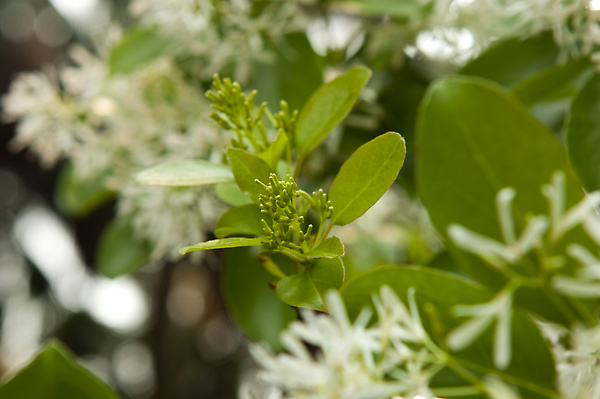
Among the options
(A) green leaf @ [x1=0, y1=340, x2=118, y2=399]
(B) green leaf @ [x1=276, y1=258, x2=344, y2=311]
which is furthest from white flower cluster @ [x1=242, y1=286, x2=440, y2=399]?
(A) green leaf @ [x1=0, y1=340, x2=118, y2=399]

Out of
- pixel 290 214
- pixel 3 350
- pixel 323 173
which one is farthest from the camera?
pixel 3 350

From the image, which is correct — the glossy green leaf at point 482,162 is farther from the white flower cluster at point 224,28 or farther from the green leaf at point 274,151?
the white flower cluster at point 224,28

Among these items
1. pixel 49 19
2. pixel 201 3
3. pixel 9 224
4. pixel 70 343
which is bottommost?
pixel 70 343

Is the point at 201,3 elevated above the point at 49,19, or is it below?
above

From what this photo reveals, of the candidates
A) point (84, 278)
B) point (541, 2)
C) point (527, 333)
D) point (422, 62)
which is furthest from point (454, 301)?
point (84, 278)

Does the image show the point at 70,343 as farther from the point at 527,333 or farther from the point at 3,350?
the point at 527,333

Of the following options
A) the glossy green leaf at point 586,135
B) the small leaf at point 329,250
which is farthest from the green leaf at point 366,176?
the glossy green leaf at point 586,135

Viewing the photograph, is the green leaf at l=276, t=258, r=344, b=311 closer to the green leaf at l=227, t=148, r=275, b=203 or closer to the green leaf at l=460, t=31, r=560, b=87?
the green leaf at l=227, t=148, r=275, b=203
